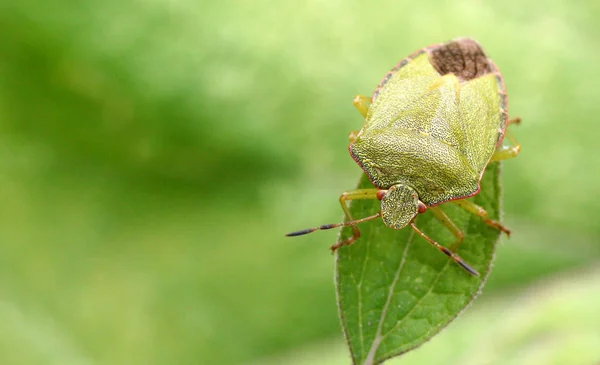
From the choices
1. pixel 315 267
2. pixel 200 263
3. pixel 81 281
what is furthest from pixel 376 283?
pixel 81 281

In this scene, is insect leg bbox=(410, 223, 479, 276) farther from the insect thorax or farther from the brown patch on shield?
the brown patch on shield

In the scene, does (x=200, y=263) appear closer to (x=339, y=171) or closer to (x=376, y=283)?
(x=339, y=171)

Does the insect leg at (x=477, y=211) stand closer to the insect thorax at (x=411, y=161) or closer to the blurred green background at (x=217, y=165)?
the insect thorax at (x=411, y=161)

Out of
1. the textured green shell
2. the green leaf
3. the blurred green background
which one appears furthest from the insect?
the blurred green background

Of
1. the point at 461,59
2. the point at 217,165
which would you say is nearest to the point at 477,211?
the point at 461,59

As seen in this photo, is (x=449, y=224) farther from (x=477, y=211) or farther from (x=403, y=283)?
(x=403, y=283)

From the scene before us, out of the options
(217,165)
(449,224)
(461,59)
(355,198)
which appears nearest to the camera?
(449,224)
